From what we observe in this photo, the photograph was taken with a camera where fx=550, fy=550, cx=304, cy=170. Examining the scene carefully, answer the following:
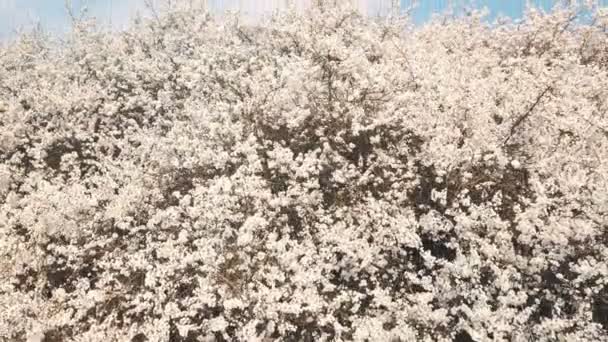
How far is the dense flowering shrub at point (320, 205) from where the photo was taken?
579 cm

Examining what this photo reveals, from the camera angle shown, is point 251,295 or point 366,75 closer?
point 251,295

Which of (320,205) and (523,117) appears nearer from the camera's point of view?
(320,205)

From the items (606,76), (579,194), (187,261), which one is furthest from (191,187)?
(606,76)

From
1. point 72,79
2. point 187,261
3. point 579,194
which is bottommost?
point 187,261

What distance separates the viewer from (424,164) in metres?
6.79

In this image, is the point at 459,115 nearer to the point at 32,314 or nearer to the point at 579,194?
the point at 579,194

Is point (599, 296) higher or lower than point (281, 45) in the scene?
lower

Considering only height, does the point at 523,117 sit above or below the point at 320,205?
above

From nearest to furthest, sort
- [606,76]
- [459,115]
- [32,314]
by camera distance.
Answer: [32,314], [459,115], [606,76]

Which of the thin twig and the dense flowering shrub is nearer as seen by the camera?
the dense flowering shrub

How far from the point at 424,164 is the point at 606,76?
16.9 ft

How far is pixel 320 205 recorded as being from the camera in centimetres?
672

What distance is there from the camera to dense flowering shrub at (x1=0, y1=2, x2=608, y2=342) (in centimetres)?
579

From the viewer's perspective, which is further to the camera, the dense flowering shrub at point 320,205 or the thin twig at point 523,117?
the thin twig at point 523,117
